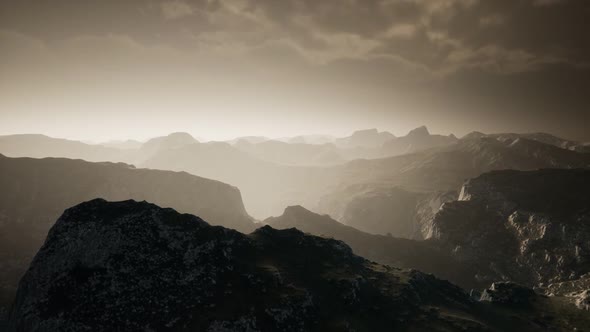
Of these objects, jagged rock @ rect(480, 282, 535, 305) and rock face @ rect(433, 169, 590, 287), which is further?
rock face @ rect(433, 169, 590, 287)

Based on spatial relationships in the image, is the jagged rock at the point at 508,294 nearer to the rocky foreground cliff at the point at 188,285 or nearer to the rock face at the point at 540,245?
the rocky foreground cliff at the point at 188,285

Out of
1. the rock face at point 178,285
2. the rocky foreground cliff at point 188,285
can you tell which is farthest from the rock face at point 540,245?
the rock face at point 178,285

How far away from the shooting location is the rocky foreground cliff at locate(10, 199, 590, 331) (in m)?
49.8

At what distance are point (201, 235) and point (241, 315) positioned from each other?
2143 cm

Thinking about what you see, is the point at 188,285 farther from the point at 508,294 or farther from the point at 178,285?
the point at 508,294

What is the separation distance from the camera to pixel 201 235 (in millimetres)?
67125

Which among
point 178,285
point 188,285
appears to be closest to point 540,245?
point 188,285

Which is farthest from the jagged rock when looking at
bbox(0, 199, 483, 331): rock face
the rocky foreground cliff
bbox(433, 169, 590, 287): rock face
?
bbox(433, 169, 590, 287): rock face

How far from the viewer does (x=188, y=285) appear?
56.0 metres

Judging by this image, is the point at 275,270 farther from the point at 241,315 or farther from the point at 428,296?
the point at 428,296

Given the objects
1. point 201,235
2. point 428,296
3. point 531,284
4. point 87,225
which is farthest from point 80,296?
point 531,284

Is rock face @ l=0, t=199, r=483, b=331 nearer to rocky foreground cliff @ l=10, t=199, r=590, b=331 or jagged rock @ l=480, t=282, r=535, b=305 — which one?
rocky foreground cliff @ l=10, t=199, r=590, b=331

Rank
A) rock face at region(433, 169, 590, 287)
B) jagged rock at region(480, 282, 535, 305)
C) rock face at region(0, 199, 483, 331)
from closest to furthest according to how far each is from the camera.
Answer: rock face at region(0, 199, 483, 331)
jagged rock at region(480, 282, 535, 305)
rock face at region(433, 169, 590, 287)

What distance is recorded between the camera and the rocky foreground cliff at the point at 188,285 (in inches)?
1959
